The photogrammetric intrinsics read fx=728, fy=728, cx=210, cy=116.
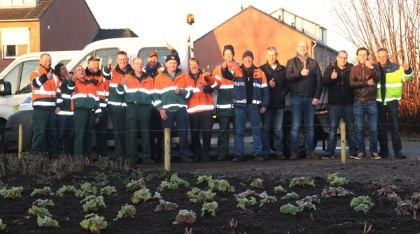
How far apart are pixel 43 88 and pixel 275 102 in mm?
4501

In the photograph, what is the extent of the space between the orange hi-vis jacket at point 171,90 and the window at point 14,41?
34.8 metres

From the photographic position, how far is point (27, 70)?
16.9 metres

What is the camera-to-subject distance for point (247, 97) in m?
14.1

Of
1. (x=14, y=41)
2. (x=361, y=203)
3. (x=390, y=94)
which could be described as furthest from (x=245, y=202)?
(x=14, y=41)

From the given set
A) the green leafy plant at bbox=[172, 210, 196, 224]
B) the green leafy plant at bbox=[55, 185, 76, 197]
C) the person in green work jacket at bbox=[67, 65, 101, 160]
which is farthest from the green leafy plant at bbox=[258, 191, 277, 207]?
the person in green work jacket at bbox=[67, 65, 101, 160]

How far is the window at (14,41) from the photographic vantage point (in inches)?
1858

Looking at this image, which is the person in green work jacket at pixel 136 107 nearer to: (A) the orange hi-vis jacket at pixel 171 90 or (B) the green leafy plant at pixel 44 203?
(A) the orange hi-vis jacket at pixel 171 90

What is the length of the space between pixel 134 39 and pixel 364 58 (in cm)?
495

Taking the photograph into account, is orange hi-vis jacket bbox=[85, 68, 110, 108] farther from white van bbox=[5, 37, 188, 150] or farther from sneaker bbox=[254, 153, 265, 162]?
sneaker bbox=[254, 153, 265, 162]

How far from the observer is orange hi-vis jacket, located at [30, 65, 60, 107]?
1391 centimetres

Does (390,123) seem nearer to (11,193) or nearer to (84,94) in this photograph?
(84,94)

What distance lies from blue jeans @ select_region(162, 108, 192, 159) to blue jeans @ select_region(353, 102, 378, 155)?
10.8 feet

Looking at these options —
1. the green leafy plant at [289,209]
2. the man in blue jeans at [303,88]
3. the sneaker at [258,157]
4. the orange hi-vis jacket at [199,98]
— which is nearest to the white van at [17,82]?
the orange hi-vis jacket at [199,98]

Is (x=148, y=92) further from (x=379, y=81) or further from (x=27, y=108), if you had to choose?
(x=379, y=81)
